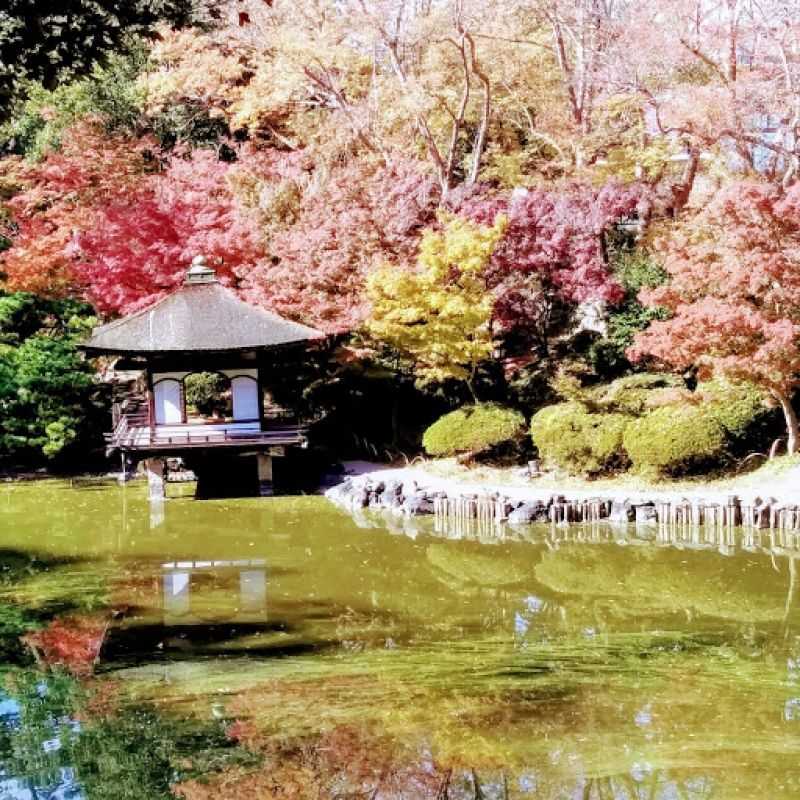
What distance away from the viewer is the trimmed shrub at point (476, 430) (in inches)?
701

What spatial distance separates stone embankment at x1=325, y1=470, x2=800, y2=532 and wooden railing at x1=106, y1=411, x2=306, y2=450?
1.47m

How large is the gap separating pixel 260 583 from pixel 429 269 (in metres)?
7.30

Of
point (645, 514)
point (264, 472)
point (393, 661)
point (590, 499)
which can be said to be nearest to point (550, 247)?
point (590, 499)

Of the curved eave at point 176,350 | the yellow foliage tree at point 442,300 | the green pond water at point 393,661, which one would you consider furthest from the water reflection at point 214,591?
the yellow foliage tree at point 442,300

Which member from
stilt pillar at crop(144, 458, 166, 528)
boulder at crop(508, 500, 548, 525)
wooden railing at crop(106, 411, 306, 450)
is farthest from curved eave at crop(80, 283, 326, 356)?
boulder at crop(508, 500, 548, 525)

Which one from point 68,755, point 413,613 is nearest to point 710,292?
point 413,613

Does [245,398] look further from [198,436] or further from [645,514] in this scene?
[645,514]

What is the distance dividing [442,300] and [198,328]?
13.9ft

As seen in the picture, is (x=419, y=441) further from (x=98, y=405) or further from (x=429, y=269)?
(x=98, y=405)

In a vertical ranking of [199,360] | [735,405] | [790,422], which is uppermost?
[199,360]

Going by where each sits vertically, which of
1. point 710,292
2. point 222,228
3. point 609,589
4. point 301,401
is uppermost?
point 222,228

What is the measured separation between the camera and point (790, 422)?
52.7 ft

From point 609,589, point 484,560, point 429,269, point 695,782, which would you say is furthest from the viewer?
point 429,269

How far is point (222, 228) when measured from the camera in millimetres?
20172
